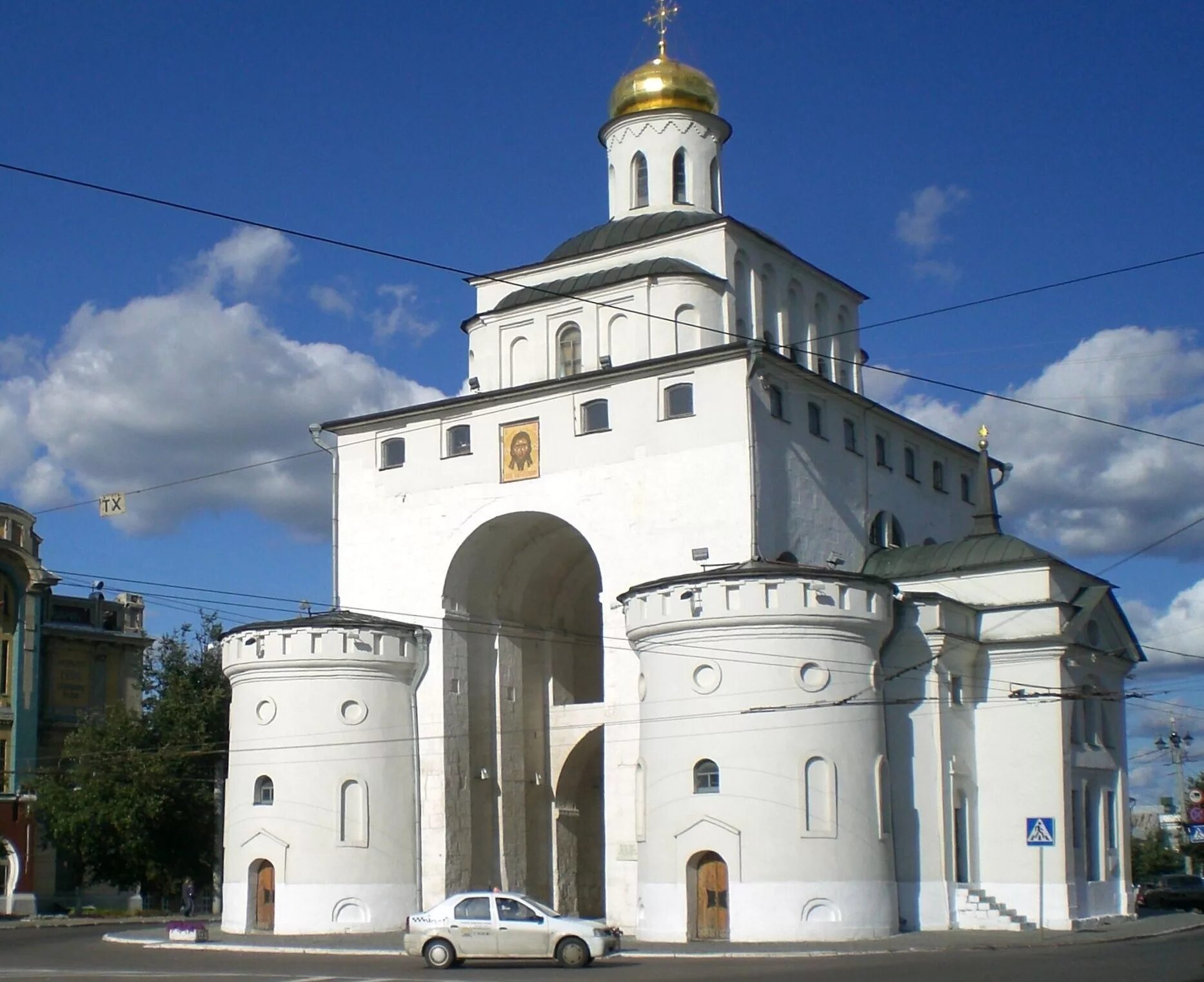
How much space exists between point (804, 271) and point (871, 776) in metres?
14.3

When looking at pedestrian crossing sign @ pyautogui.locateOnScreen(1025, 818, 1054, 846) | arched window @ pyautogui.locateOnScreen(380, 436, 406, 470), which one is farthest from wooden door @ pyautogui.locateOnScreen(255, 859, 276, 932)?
pedestrian crossing sign @ pyautogui.locateOnScreen(1025, 818, 1054, 846)

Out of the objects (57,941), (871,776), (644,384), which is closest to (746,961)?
(871,776)

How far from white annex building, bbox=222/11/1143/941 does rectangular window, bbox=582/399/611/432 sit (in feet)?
0.18

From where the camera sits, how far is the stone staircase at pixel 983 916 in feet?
98.6

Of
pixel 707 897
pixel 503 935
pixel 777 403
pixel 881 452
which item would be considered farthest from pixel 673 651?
pixel 881 452

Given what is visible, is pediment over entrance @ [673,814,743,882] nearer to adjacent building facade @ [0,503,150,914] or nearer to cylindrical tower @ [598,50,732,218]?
cylindrical tower @ [598,50,732,218]

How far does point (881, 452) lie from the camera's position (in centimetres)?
3622

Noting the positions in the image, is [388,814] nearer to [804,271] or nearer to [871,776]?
[871,776]

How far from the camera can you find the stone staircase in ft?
98.6

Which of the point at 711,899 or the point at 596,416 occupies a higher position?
the point at 596,416

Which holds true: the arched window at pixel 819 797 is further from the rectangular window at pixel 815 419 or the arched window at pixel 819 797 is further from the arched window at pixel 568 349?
the arched window at pixel 568 349

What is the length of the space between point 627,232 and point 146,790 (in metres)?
19.7

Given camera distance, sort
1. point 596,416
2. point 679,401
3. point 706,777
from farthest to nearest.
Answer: point 596,416 < point 679,401 < point 706,777

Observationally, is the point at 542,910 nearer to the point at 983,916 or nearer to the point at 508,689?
the point at 983,916
